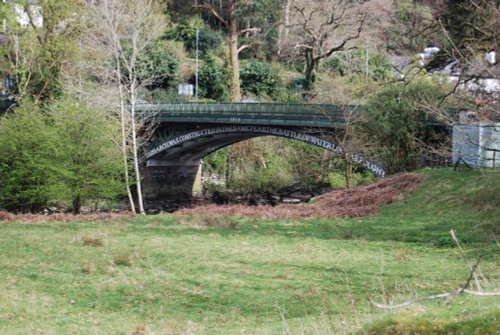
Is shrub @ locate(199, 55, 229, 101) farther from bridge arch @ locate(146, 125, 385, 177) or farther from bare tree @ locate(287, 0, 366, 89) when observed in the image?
bridge arch @ locate(146, 125, 385, 177)

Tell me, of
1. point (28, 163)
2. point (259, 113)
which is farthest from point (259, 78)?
point (28, 163)

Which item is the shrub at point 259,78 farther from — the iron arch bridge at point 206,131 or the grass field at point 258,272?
the grass field at point 258,272

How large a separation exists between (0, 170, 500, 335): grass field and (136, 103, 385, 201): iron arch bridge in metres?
11.3

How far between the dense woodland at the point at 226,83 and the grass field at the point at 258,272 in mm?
3537

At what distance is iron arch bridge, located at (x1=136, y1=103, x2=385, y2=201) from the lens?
Result: 38.4 metres

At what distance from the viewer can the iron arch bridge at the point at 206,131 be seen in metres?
38.4

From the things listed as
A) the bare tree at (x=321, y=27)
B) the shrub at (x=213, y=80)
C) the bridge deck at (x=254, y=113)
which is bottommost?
the bridge deck at (x=254, y=113)

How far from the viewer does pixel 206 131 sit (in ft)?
155

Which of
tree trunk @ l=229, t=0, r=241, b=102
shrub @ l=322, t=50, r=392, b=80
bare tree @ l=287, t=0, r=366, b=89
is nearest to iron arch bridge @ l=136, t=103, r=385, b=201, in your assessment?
tree trunk @ l=229, t=0, r=241, b=102

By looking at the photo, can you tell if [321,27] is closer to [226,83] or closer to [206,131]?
[226,83]

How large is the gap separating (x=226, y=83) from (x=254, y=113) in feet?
95.8

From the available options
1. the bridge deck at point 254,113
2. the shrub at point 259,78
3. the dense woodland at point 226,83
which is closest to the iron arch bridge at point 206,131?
the bridge deck at point 254,113

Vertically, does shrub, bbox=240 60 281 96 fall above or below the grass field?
above

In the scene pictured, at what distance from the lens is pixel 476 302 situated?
1077 centimetres
